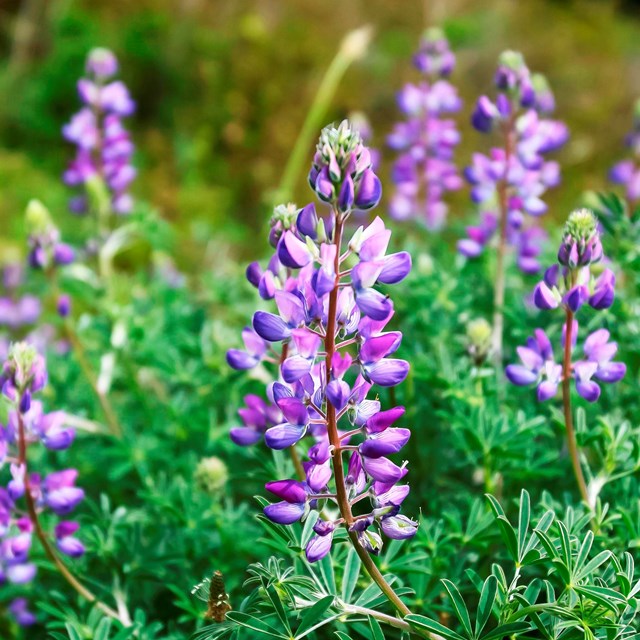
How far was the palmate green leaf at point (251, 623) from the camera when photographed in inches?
60.1

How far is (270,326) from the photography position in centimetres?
145

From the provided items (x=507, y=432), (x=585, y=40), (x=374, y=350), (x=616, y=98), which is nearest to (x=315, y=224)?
(x=374, y=350)

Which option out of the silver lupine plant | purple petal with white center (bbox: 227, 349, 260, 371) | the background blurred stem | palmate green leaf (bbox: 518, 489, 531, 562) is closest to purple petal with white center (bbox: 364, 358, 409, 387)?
the silver lupine plant

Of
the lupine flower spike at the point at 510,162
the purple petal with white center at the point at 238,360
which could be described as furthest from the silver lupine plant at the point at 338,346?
the lupine flower spike at the point at 510,162

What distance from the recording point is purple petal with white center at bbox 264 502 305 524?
4.72 feet

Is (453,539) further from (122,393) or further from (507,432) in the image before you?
(122,393)

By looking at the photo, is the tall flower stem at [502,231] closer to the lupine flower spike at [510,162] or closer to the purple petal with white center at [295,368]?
the lupine flower spike at [510,162]

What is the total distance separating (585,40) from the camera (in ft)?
25.7

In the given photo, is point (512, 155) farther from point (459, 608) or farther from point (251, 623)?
point (251, 623)

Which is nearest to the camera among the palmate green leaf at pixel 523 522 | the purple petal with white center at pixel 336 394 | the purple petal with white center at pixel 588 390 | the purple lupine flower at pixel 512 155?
the purple petal with white center at pixel 336 394

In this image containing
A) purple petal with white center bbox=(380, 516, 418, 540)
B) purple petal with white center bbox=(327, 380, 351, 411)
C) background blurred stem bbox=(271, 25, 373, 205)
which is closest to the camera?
purple petal with white center bbox=(327, 380, 351, 411)

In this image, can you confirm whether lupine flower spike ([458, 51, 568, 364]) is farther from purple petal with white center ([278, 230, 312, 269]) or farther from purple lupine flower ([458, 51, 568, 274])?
purple petal with white center ([278, 230, 312, 269])

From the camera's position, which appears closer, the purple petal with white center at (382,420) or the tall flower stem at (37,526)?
the purple petal with white center at (382,420)

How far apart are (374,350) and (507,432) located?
74cm
